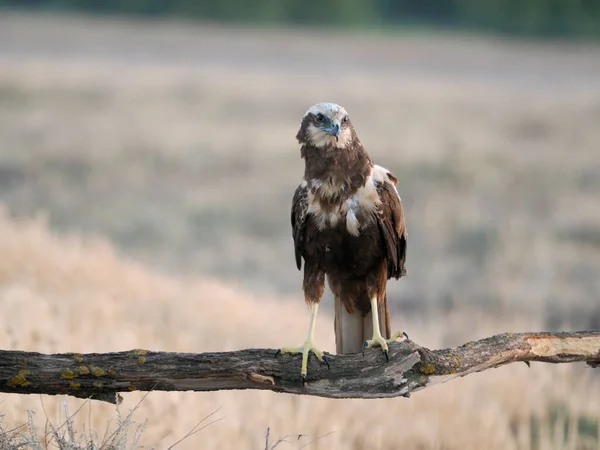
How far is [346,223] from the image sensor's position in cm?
552

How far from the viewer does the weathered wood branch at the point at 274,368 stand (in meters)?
4.43

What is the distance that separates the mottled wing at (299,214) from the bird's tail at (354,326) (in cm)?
38

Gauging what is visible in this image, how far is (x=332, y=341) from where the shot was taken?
1013cm

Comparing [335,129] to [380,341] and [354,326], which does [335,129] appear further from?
[354,326]

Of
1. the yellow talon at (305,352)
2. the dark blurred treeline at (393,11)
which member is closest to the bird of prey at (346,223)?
the yellow talon at (305,352)

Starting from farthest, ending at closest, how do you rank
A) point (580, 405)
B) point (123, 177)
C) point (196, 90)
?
point (196, 90) → point (123, 177) → point (580, 405)

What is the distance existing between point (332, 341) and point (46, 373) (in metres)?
5.89

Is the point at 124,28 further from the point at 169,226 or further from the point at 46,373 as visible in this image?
the point at 46,373

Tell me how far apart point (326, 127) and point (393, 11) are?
39.7 m

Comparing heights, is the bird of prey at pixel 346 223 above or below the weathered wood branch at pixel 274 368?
above

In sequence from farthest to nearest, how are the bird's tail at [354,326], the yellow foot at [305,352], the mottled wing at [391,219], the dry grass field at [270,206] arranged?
the dry grass field at [270,206] < the bird's tail at [354,326] < the mottled wing at [391,219] < the yellow foot at [305,352]

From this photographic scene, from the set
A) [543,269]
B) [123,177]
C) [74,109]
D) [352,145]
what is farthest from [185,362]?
[74,109]

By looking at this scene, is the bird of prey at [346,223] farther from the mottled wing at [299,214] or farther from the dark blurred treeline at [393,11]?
the dark blurred treeline at [393,11]

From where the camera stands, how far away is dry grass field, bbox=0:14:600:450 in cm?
795
